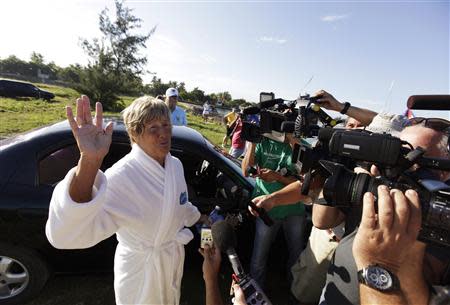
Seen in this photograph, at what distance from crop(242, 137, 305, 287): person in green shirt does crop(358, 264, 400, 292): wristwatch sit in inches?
56.1

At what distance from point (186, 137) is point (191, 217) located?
1007mm

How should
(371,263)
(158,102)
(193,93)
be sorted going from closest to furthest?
A: (371,263) → (158,102) → (193,93)

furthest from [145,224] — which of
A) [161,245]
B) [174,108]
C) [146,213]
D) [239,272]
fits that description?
[174,108]

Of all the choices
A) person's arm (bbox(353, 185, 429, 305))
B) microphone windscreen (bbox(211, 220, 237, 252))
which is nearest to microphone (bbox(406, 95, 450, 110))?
person's arm (bbox(353, 185, 429, 305))

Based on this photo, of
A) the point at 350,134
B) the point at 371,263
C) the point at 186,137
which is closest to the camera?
the point at 371,263

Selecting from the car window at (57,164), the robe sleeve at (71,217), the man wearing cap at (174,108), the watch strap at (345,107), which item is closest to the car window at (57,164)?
the car window at (57,164)

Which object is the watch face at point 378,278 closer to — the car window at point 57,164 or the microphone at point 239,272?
the microphone at point 239,272

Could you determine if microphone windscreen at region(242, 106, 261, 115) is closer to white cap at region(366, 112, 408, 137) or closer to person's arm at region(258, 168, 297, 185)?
person's arm at region(258, 168, 297, 185)

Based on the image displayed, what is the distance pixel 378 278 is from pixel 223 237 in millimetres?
735

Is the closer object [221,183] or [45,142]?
[45,142]

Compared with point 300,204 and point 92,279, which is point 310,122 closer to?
point 300,204

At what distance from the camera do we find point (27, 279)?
242 cm

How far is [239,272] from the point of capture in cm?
132

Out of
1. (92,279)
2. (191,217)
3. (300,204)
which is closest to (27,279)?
(92,279)
